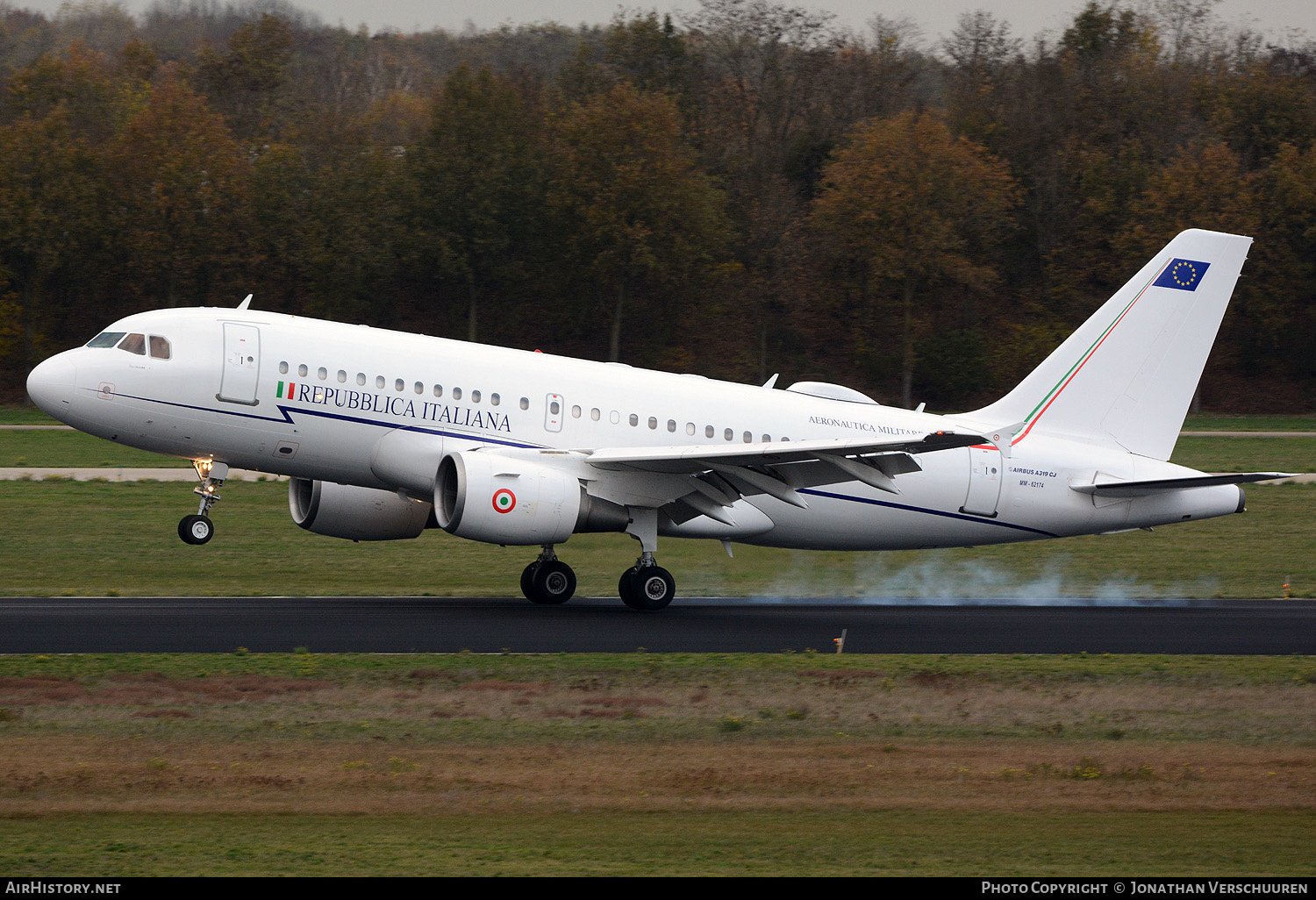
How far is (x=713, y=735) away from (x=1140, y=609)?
47.0 ft

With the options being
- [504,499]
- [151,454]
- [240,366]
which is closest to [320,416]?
[240,366]

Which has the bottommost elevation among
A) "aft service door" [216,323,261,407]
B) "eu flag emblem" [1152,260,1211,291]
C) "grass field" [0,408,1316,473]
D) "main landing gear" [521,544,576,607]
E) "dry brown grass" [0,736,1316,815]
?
→ "grass field" [0,408,1316,473]

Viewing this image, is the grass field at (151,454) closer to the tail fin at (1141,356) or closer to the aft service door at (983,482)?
the tail fin at (1141,356)

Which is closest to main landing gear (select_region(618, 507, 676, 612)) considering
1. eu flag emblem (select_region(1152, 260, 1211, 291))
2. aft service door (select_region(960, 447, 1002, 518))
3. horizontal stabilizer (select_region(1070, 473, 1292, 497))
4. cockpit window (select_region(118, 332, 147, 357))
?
aft service door (select_region(960, 447, 1002, 518))

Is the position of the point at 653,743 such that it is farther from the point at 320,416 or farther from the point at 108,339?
the point at 108,339

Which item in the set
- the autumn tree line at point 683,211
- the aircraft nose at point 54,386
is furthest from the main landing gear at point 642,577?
the autumn tree line at point 683,211

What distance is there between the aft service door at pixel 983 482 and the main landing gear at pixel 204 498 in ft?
42.6

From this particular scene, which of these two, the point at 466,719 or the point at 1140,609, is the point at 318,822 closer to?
the point at 466,719

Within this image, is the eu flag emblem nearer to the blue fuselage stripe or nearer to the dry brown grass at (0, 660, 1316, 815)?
the dry brown grass at (0, 660, 1316, 815)

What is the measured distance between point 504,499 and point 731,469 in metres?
3.87

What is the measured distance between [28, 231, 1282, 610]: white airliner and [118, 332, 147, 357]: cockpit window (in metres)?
0.03

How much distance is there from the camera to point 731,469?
2419 centimetres

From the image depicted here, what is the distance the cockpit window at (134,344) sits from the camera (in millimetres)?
23656

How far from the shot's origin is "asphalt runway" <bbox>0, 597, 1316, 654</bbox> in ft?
65.4
